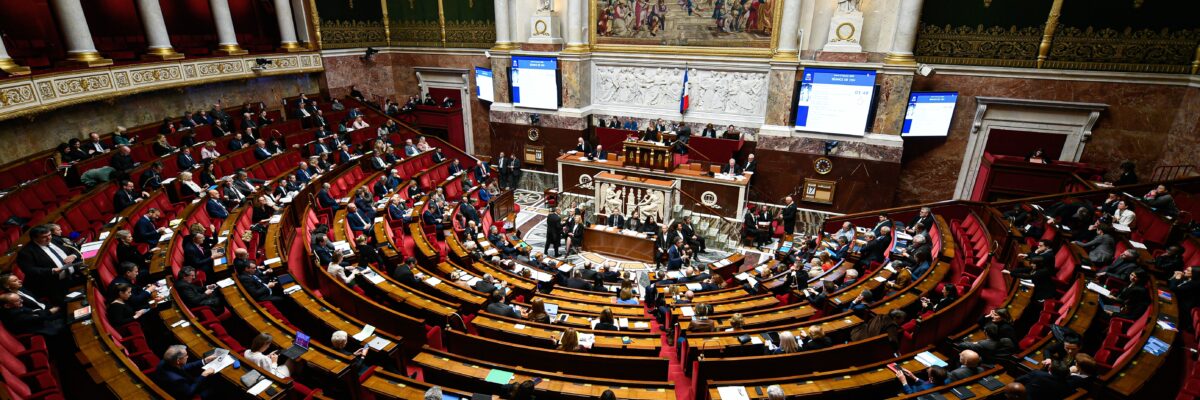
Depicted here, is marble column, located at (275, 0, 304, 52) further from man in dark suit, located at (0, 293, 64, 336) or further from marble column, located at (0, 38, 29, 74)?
man in dark suit, located at (0, 293, 64, 336)

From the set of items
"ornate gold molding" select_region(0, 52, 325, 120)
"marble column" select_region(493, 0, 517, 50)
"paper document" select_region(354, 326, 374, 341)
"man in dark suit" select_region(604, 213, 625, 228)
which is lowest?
"man in dark suit" select_region(604, 213, 625, 228)

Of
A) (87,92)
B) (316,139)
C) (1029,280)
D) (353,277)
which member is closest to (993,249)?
(1029,280)

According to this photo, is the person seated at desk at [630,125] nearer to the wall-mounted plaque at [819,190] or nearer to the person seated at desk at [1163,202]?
the wall-mounted plaque at [819,190]

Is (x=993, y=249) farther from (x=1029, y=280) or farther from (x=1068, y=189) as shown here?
(x=1068, y=189)

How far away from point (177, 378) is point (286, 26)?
16.9 meters

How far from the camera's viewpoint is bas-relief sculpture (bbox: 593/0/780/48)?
1633 centimetres

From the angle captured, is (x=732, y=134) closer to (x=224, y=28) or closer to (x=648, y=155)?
(x=648, y=155)

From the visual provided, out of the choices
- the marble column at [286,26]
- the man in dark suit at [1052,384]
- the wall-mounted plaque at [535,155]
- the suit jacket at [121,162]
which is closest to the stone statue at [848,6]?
the wall-mounted plaque at [535,155]

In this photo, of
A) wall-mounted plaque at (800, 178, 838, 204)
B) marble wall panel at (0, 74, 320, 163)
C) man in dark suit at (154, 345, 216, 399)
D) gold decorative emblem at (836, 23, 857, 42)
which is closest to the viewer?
man in dark suit at (154, 345, 216, 399)

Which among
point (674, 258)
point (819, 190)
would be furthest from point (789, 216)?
point (674, 258)

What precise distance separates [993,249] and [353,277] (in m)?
11.7

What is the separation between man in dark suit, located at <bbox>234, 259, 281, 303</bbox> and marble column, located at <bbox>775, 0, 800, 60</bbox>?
47.0 feet

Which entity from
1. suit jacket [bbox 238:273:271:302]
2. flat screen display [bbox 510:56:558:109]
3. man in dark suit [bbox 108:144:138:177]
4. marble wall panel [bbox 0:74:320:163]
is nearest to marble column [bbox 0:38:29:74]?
marble wall panel [bbox 0:74:320:163]

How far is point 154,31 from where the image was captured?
46.9 ft
